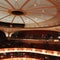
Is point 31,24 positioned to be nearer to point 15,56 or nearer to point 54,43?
point 54,43

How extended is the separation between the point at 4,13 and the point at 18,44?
3493 mm

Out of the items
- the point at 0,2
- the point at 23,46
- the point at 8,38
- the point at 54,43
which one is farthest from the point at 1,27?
the point at 0,2

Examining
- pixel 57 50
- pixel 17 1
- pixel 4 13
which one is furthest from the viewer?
pixel 57 50

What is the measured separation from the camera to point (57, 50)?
29.3ft

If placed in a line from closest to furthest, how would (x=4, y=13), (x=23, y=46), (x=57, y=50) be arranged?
(x=4, y=13)
(x=57, y=50)
(x=23, y=46)

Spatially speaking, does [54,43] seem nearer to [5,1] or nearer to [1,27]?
[1,27]

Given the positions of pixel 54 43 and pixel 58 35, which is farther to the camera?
pixel 58 35

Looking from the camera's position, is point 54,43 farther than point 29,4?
Yes

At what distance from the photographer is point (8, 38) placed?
1255 centimetres

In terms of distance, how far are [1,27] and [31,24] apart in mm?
2387

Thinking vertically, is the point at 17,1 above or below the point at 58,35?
above

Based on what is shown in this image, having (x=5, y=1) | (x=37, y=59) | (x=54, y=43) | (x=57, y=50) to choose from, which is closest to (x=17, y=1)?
(x=5, y=1)

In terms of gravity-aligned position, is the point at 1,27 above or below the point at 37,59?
above

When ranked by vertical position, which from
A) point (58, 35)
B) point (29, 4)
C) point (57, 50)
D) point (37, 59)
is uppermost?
point (29, 4)
